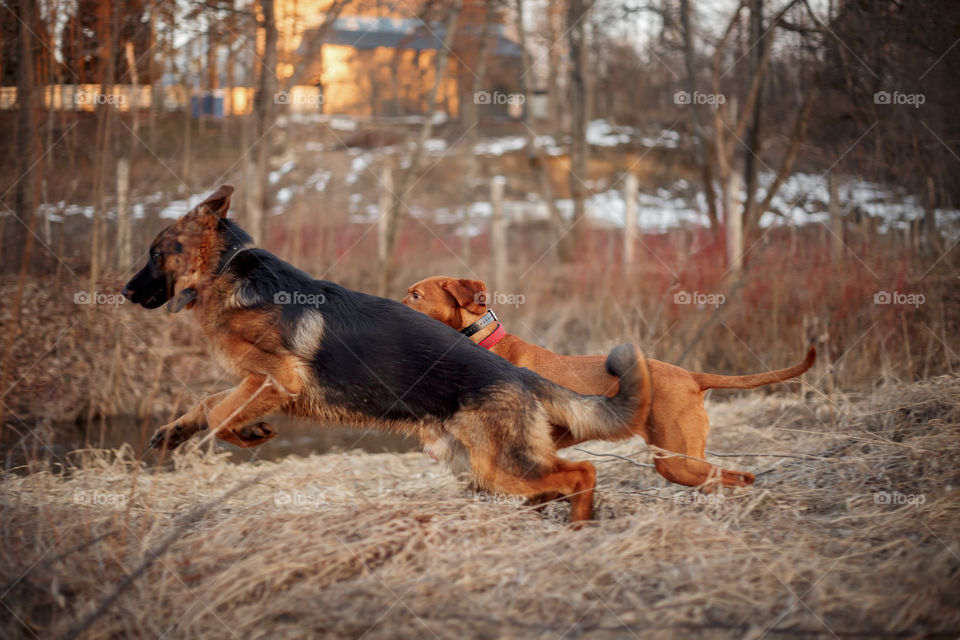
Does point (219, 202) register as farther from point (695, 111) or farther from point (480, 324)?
point (695, 111)

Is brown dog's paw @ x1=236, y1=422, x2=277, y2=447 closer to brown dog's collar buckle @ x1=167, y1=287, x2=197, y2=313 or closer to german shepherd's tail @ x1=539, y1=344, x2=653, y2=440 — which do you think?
brown dog's collar buckle @ x1=167, y1=287, x2=197, y2=313

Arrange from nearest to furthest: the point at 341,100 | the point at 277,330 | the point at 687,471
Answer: the point at 277,330, the point at 687,471, the point at 341,100

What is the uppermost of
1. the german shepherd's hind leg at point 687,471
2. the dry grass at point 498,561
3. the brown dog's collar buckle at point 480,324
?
the brown dog's collar buckle at point 480,324

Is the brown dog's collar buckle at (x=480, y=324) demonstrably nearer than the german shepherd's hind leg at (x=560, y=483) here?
No

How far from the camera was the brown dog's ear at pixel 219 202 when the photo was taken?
13.9 feet

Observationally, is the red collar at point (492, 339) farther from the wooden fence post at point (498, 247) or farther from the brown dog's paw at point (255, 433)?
the wooden fence post at point (498, 247)

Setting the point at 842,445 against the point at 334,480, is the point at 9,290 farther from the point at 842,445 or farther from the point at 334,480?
the point at 842,445

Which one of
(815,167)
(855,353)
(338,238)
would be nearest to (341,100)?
(338,238)

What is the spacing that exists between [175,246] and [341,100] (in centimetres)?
2638

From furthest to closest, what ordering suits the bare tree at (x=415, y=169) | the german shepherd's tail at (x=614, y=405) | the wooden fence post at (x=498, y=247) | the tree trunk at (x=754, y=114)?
the wooden fence post at (x=498, y=247) < the bare tree at (x=415, y=169) < the tree trunk at (x=754, y=114) < the german shepherd's tail at (x=614, y=405)

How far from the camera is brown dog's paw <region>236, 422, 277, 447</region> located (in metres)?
4.20

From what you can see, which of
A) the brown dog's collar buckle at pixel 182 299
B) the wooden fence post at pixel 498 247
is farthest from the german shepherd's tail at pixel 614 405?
the wooden fence post at pixel 498 247

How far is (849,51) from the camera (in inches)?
387

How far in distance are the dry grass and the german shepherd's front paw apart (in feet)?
1.21
